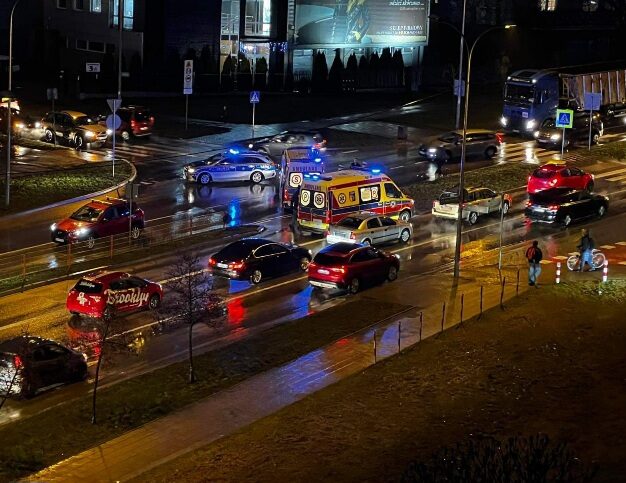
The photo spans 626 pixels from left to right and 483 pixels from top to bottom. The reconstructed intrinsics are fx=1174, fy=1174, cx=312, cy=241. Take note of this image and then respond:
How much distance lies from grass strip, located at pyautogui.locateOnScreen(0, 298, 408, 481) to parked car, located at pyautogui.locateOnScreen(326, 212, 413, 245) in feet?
23.3

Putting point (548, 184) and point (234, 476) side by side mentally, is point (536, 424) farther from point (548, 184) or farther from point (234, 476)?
point (548, 184)

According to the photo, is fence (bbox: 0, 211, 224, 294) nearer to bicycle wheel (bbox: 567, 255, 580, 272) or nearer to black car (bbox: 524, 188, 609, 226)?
black car (bbox: 524, 188, 609, 226)

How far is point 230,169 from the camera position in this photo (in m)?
49.6

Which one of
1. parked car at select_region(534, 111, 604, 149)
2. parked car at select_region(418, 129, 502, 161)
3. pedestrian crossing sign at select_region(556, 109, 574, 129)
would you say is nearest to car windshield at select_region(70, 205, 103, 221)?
parked car at select_region(418, 129, 502, 161)

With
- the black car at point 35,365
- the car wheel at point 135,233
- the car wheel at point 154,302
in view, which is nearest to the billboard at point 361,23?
the car wheel at point 135,233

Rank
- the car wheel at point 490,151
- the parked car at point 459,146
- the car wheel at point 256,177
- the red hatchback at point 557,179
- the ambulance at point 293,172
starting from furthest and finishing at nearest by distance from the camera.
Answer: the car wheel at point 490,151
the parked car at point 459,146
the car wheel at point 256,177
the red hatchback at point 557,179
the ambulance at point 293,172

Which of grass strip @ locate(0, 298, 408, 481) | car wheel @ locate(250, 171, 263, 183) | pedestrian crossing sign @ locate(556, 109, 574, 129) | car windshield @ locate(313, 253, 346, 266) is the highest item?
pedestrian crossing sign @ locate(556, 109, 574, 129)

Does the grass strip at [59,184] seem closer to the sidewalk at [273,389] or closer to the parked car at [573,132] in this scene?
the sidewalk at [273,389]

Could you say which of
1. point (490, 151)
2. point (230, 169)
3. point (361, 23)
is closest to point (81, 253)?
point (230, 169)

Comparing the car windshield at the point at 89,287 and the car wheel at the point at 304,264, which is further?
the car wheel at the point at 304,264

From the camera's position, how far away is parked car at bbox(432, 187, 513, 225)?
43.5 m

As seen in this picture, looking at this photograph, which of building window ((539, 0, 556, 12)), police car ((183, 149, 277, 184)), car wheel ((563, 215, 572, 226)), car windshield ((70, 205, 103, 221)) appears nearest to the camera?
car windshield ((70, 205, 103, 221))

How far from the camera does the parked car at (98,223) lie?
38.8 meters

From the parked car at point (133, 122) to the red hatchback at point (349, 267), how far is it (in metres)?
26.9
